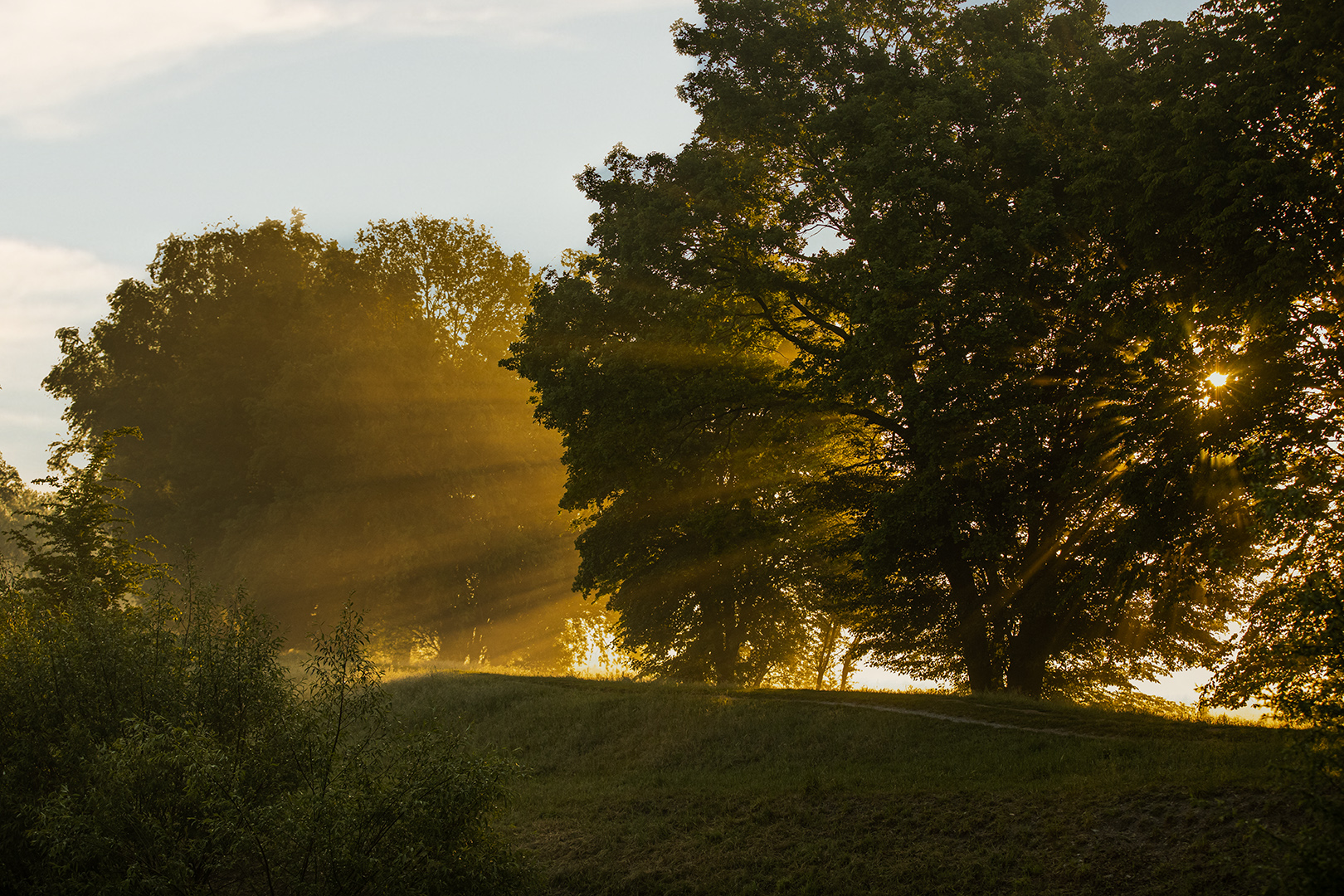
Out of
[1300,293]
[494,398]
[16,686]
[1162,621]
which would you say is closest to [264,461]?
[494,398]

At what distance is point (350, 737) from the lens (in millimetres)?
14539

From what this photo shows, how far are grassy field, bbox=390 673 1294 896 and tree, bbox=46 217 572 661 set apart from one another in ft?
71.9

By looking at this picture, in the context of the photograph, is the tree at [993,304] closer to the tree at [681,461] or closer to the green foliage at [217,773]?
the tree at [681,461]

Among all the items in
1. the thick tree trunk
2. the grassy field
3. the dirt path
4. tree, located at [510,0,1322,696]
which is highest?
tree, located at [510,0,1322,696]

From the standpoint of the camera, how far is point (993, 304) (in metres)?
16.3

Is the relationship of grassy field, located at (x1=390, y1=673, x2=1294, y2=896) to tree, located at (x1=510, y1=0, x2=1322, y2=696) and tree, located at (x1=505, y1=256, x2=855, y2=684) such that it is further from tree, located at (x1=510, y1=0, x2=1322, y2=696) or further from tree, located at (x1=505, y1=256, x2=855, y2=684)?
tree, located at (x1=505, y1=256, x2=855, y2=684)

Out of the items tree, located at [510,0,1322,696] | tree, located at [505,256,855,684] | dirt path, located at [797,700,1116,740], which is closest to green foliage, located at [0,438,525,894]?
dirt path, located at [797,700,1116,740]

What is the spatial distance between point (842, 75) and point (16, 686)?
19.5 m

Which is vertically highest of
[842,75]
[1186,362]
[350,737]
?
[842,75]

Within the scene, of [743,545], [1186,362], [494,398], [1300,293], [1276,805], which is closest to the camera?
[1276,805]

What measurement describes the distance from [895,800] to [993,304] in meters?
8.77

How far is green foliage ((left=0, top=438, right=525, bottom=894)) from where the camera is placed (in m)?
9.57

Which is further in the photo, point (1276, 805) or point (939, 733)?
point (939, 733)

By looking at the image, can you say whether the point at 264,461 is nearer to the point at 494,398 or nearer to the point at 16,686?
the point at 494,398
